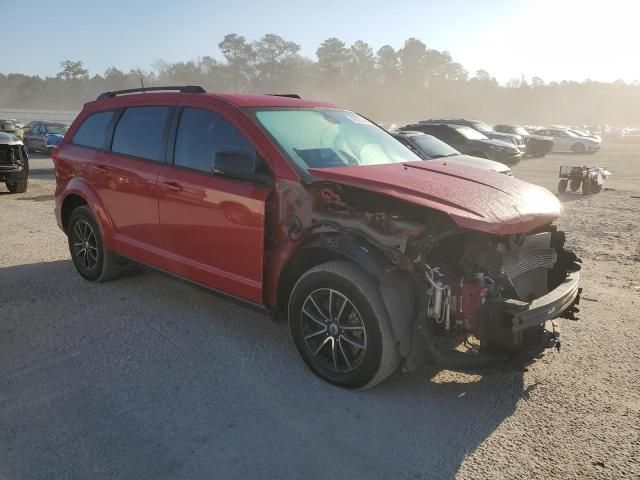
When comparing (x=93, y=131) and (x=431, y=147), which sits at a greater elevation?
(x=93, y=131)

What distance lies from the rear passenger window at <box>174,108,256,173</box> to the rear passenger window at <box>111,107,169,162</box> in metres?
0.25

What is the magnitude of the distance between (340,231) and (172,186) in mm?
1577

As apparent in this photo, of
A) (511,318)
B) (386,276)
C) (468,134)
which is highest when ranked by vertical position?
(468,134)

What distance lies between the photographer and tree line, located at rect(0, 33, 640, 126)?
371 feet

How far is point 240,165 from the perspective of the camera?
353cm

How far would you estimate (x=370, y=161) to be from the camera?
4.07 m

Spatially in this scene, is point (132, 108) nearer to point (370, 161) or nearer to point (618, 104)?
point (370, 161)

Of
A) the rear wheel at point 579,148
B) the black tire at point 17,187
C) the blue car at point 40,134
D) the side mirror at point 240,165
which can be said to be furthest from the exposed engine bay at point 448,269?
the rear wheel at point 579,148

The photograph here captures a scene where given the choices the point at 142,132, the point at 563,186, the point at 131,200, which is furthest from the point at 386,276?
the point at 563,186

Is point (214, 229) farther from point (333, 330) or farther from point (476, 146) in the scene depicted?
point (476, 146)

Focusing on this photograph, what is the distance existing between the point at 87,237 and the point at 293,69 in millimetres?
117333

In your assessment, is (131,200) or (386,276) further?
(131,200)

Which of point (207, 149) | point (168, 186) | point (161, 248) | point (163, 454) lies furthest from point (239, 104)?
point (163, 454)

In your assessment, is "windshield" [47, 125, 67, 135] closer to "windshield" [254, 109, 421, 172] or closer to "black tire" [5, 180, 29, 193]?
"black tire" [5, 180, 29, 193]
